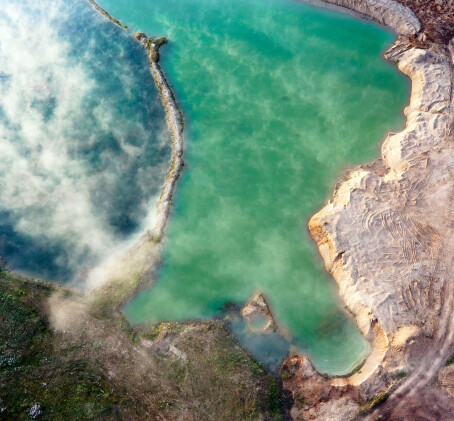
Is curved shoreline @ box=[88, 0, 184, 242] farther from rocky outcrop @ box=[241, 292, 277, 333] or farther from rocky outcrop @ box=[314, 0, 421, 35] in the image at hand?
rocky outcrop @ box=[314, 0, 421, 35]

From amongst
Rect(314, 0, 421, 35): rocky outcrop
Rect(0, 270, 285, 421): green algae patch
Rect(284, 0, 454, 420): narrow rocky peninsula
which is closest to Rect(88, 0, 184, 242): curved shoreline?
Rect(0, 270, 285, 421): green algae patch

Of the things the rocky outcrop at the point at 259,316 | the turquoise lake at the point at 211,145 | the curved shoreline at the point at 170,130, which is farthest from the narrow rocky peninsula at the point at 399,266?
the curved shoreline at the point at 170,130

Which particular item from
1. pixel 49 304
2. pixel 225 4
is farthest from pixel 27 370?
pixel 225 4

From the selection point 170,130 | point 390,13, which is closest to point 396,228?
point 170,130

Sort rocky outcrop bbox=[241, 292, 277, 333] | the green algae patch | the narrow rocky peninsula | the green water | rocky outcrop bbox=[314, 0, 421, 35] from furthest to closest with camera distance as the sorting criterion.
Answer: rocky outcrop bbox=[314, 0, 421, 35] < the green water < rocky outcrop bbox=[241, 292, 277, 333] < the narrow rocky peninsula < the green algae patch

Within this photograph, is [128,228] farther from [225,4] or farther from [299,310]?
[225,4]

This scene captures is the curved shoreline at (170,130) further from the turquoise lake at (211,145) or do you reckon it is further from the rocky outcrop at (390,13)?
the rocky outcrop at (390,13)

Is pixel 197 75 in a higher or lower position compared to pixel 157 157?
higher
